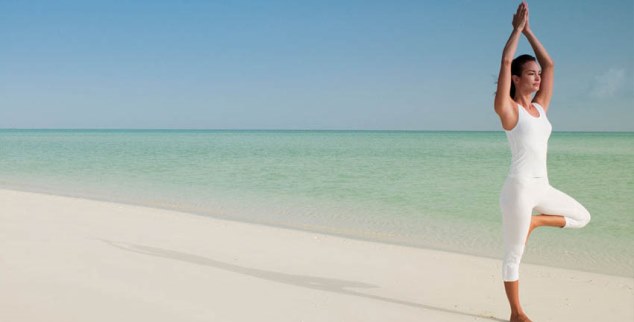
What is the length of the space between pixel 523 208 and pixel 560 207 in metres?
0.36

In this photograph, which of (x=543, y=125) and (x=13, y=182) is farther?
(x=13, y=182)

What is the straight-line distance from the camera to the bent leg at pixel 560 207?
153 inches

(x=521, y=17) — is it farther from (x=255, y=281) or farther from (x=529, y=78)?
(x=255, y=281)

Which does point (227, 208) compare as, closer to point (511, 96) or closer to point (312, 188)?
point (312, 188)

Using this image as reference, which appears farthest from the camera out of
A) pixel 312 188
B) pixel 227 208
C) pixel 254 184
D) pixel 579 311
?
pixel 254 184

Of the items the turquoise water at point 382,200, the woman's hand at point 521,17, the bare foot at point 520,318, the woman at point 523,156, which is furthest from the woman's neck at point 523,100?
the turquoise water at point 382,200

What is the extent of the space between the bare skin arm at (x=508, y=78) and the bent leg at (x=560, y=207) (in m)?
0.65

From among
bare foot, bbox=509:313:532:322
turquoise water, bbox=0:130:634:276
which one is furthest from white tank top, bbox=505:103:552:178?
turquoise water, bbox=0:130:634:276

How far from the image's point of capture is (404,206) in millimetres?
13000

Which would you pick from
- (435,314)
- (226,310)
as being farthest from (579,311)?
(226,310)

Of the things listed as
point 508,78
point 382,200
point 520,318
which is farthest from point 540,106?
point 382,200

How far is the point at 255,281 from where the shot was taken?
5164mm

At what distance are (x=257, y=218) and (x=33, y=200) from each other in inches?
185

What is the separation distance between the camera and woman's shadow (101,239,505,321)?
477cm
